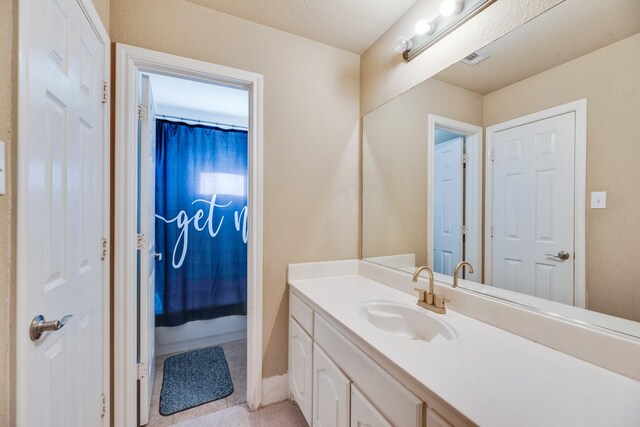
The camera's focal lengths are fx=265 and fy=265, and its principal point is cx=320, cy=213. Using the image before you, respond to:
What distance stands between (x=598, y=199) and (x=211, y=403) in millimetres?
2219

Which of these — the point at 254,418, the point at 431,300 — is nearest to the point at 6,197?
the point at 431,300

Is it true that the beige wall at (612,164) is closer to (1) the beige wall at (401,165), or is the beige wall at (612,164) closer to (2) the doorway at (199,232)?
(1) the beige wall at (401,165)

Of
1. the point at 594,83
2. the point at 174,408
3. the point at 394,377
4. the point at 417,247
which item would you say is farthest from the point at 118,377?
the point at 594,83

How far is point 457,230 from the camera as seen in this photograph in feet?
4.44

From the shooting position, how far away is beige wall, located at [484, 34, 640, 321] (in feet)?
2.61

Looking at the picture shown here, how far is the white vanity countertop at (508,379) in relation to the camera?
23.4 inches

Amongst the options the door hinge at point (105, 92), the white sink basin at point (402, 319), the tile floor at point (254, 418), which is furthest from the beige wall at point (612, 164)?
the door hinge at point (105, 92)

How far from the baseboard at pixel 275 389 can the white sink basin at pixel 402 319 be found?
2.88 feet

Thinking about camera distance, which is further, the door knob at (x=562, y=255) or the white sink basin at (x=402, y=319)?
the white sink basin at (x=402, y=319)

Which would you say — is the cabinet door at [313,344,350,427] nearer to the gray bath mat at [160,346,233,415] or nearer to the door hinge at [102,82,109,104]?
the gray bath mat at [160,346,233,415]

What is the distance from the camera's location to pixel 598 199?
87 cm

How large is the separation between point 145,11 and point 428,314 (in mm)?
2108

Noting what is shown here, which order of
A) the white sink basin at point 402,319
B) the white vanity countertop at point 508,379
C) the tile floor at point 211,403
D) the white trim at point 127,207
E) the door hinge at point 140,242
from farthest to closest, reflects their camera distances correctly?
the tile floor at point 211,403 < the door hinge at point 140,242 < the white trim at point 127,207 < the white sink basin at point 402,319 < the white vanity countertop at point 508,379

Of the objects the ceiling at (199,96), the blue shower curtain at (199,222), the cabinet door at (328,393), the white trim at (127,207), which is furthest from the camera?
the blue shower curtain at (199,222)
